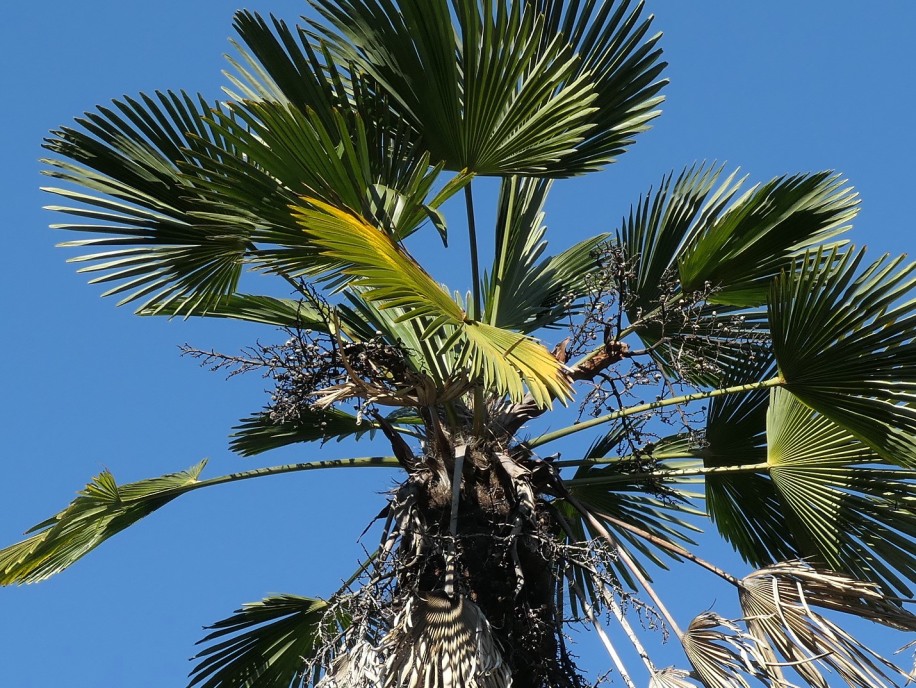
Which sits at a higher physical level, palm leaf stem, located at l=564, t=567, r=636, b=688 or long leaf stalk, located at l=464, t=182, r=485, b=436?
long leaf stalk, located at l=464, t=182, r=485, b=436

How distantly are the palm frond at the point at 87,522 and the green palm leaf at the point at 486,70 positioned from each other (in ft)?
6.79

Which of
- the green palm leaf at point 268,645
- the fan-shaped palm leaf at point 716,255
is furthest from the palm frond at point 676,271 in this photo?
the green palm leaf at point 268,645

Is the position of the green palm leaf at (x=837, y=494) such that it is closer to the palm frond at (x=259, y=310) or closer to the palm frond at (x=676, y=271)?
the palm frond at (x=676, y=271)

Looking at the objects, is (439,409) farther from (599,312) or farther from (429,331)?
(429,331)

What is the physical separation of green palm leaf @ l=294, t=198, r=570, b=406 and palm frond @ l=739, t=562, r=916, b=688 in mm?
1443

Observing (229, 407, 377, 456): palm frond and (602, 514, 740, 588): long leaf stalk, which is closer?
(602, 514, 740, 588): long leaf stalk

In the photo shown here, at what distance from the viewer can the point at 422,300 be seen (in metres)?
4.08

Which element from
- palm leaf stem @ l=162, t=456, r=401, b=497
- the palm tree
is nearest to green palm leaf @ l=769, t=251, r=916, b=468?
the palm tree

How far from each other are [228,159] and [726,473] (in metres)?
2.66

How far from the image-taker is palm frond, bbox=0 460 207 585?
16.1 ft

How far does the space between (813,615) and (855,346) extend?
3.62 ft

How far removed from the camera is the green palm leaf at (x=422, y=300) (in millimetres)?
3990

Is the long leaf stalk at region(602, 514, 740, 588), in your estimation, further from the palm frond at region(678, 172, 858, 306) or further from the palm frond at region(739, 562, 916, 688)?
the palm frond at region(678, 172, 858, 306)

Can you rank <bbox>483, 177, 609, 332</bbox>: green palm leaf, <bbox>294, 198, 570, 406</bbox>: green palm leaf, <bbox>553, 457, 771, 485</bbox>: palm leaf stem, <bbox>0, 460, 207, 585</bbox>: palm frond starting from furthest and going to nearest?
<bbox>483, 177, 609, 332</bbox>: green palm leaf
<bbox>553, 457, 771, 485</bbox>: palm leaf stem
<bbox>0, 460, 207, 585</bbox>: palm frond
<bbox>294, 198, 570, 406</bbox>: green palm leaf
